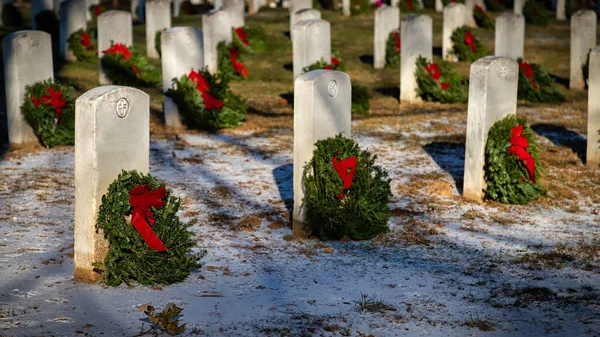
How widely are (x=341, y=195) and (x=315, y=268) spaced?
114cm

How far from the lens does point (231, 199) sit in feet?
32.7

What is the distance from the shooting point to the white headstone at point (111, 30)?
16.6 meters

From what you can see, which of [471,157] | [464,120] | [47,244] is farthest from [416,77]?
[47,244]

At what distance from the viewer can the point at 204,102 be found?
45.0ft

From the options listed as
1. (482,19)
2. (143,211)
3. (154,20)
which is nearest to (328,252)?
(143,211)

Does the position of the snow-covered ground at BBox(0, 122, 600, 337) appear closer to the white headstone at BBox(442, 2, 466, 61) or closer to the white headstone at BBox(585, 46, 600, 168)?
the white headstone at BBox(585, 46, 600, 168)

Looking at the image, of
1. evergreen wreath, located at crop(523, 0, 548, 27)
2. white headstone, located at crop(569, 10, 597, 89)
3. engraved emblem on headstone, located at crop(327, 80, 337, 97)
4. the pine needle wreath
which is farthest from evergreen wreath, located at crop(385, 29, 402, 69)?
engraved emblem on headstone, located at crop(327, 80, 337, 97)

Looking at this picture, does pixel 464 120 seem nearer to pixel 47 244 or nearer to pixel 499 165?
pixel 499 165

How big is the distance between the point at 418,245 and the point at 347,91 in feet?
5.36

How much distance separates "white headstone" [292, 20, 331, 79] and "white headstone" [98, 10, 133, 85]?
3.41m

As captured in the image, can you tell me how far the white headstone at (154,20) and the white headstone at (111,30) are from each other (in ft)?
9.22

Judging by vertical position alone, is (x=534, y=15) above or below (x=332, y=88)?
above

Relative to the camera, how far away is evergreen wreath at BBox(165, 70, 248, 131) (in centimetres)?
1358

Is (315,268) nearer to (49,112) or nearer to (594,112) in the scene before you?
(594,112)
